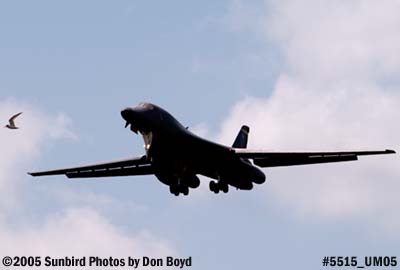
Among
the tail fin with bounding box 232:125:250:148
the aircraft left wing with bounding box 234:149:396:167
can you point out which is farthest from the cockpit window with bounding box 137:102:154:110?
the tail fin with bounding box 232:125:250:148

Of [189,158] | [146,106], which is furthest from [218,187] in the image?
[146,106]

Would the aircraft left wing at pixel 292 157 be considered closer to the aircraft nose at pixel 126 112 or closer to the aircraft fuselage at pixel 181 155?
the aircraft fuselage at pixel 181 155

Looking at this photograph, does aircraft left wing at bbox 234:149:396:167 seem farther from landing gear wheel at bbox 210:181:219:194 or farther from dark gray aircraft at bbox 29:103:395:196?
landing gear wheel at bbox 210:181:219:194

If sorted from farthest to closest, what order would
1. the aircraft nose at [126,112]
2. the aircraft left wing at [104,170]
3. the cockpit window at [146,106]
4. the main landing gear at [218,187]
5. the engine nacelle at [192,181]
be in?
the aircraft left wing at [104,170]
the main landing gear at [218,187]
the engine nacelle at [192,181]
the cockpit window at [146,106]
the aircraft nose at [126,112]

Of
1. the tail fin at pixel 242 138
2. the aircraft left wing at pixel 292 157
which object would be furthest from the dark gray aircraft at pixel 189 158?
the tail fin at pixel 242 138

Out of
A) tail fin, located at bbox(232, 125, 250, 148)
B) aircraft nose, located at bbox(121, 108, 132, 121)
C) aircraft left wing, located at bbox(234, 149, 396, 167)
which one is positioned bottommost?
aircraft left wing, located at bbox(234, 149, 396, 167)

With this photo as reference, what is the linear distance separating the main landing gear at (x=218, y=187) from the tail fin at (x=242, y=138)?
30.4 ft

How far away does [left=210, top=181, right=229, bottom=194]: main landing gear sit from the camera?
60594 millimetres

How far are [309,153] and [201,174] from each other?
24.2 feet

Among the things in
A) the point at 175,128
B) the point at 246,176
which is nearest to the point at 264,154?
the point at 246,176

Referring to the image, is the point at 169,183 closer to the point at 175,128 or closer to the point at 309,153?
the point at 175,128

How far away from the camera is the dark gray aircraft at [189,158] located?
5522 centimetres

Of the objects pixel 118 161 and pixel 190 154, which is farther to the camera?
pixel 118 161

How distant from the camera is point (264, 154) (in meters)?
58.6
